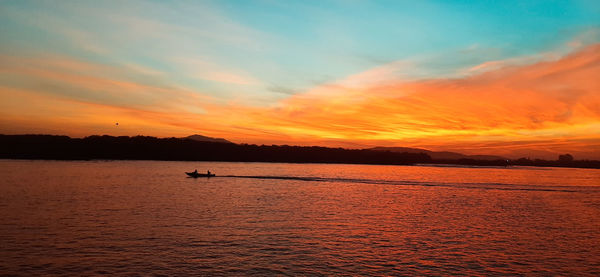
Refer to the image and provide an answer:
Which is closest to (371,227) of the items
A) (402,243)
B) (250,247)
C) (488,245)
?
(402,243)

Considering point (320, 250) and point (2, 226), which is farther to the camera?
point (2, 226)

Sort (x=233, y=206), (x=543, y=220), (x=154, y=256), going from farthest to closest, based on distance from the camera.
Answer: (x=233, y=206) < (x=543, y=220) < (x=154, y=256)

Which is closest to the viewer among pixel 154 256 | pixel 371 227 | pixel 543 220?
pixel 154 256

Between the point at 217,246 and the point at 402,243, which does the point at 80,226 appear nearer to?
the point at 217,246

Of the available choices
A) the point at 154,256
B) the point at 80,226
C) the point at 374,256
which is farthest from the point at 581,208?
the point at 80,226

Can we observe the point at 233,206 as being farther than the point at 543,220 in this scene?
Yes

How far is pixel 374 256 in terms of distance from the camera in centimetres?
2594

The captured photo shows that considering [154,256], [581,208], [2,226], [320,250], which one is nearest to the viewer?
[154,256]

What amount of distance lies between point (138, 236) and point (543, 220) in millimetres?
44571

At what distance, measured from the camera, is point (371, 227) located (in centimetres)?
3756

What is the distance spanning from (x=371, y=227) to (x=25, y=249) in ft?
91.6

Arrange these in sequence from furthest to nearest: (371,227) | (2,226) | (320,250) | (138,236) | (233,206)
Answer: (233,206) → (371,227) → (2,226) → (138,236) → (320,250)

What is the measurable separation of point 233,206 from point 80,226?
20.0 m

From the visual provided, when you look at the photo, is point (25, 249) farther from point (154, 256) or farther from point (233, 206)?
point (233, 206)
